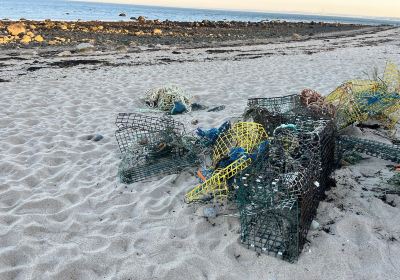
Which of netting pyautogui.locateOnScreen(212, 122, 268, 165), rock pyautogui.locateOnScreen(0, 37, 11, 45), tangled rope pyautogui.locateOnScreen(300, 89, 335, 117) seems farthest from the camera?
rock pyautogui.locateOnScreen(0, 37, 11, 45)

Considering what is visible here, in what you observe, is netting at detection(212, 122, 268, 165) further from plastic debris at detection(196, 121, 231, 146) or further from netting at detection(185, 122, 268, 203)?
plastic debris at detection(196, 121, 231, 146)

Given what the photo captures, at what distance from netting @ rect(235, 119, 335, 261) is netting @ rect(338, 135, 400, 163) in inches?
34.5

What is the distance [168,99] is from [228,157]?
3.29m

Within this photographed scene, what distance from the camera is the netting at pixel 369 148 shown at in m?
4.05

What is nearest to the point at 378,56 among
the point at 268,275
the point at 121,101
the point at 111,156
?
the point at 121,101

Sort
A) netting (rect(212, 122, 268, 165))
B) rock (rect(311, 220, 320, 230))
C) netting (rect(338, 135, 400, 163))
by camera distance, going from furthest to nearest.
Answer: netting (rect(338, 135, 400, 163)) → netting (rect(212, 122, 268, 165)) → rock (rect(311, 220, 320, 230))

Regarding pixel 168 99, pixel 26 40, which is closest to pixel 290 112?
pixel 168 99

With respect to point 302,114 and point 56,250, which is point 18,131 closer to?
point 56,250

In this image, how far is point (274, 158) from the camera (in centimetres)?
330

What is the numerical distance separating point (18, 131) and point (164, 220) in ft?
10.5

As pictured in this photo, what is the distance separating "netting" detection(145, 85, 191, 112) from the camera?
21.1ft

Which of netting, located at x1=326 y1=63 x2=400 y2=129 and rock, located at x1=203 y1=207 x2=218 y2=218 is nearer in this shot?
rock, located at x1=203 y1=207 x2=218 y2=218

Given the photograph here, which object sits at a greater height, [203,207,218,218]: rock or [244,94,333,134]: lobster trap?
[244,94,333,134]: lobster trap

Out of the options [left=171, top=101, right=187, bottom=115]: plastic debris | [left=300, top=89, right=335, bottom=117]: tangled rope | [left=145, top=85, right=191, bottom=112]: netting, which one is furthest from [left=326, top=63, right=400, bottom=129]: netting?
[left=145, top=85, right=191, bottom=112]: netting
